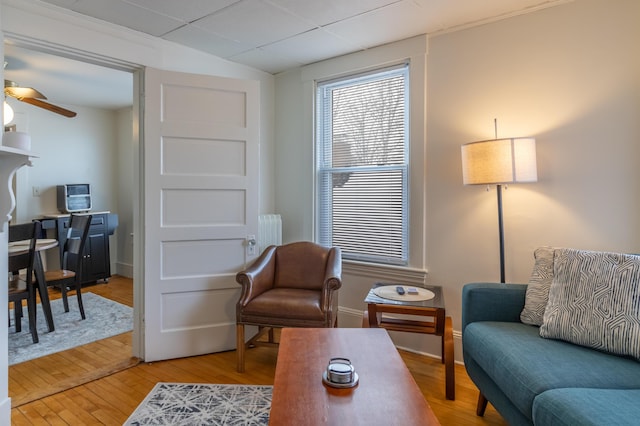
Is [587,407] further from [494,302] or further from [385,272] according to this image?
[385,272]

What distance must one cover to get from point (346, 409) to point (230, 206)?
6.46ft

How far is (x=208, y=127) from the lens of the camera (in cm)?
277

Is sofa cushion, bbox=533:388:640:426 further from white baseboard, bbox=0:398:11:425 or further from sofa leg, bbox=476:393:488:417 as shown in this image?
white baseboard, bbox=0:398:11:425

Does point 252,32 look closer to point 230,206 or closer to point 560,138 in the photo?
point 230,206

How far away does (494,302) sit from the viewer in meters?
2.03

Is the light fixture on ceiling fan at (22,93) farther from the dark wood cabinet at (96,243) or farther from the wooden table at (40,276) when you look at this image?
the dark wood cabinet at (96,243)

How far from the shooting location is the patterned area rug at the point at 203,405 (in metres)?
1.96

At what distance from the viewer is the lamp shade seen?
216 centimetres

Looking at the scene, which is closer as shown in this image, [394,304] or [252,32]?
[394,304]

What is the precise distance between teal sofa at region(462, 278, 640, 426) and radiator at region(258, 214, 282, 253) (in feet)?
5.80

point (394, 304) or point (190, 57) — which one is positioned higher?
point (190, 57)

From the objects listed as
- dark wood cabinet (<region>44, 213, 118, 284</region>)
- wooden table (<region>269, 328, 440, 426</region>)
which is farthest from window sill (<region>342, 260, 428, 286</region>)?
dark wood cabinet (<region>44, 213, 118, 284</region>)

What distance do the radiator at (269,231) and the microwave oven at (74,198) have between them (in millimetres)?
3154

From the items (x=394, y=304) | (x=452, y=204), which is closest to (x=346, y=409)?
(x=394, y=304)
